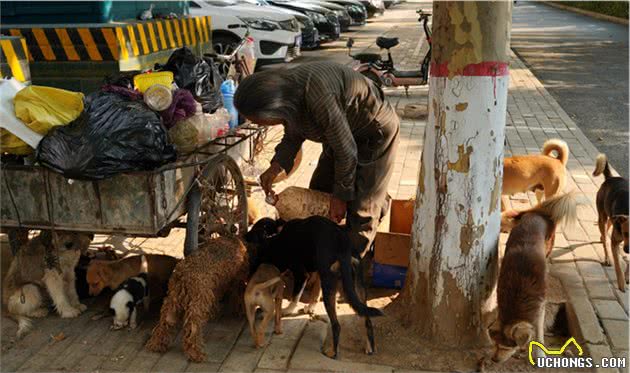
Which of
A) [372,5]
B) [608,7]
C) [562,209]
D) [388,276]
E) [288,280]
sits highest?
[372,5]

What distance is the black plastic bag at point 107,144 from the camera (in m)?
3.47

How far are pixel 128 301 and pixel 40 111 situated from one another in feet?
4.25

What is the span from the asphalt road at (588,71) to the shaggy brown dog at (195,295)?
5472mm

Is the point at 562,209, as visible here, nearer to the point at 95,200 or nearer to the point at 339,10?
the point at 95,200

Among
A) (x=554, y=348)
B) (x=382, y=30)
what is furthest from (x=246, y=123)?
(x=382, y=30)

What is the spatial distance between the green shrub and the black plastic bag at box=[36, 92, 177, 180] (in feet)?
96.4

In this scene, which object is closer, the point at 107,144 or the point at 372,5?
the point at 107,144

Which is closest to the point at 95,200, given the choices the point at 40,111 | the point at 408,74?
the point at 40,111

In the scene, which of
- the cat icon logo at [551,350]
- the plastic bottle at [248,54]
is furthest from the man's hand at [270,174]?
the plastic bottle at [248,54]

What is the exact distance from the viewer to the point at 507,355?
345cm

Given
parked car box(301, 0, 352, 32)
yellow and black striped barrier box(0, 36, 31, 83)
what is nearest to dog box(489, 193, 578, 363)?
yellow and black striped barrier box(0, 36, 31, 83)

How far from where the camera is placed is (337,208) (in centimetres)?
406

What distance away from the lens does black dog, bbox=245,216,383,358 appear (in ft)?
12.0

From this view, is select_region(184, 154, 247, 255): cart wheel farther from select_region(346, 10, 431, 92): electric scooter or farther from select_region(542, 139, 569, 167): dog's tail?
select_region(346, 10, 431, 92): electric scooter
